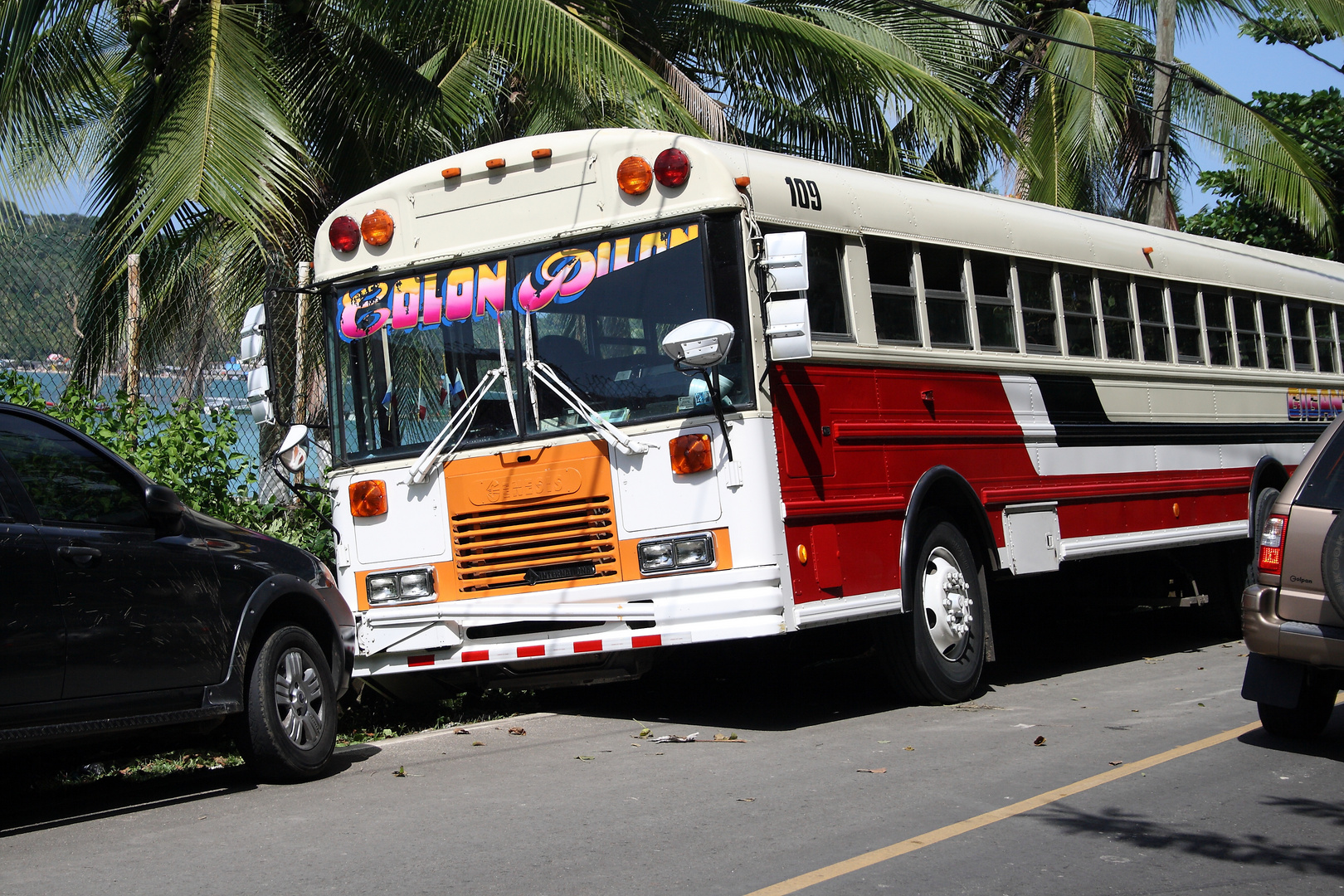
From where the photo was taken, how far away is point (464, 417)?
7.93 metres

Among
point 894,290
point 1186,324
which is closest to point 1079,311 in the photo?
point 1186,324

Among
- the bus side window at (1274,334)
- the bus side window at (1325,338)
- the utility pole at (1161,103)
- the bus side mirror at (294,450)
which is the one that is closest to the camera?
the bus side mirror at (294,450)

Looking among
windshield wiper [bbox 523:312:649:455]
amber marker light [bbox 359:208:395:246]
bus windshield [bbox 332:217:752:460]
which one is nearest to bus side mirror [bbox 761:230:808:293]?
bus windshield [bbox 332:217:752:460]

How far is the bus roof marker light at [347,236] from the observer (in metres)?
8.42

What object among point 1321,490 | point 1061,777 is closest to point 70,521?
point 1061,777

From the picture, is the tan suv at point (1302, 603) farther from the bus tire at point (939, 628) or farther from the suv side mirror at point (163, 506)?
the suv side mirror at point (163, 506)

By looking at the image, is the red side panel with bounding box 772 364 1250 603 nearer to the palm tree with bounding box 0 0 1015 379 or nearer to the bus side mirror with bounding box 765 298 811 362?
the bus side mirror with bounding box 765 298 811 362

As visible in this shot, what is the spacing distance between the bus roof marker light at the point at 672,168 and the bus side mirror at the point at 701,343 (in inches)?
36.4

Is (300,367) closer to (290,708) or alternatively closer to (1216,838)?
(290,708)

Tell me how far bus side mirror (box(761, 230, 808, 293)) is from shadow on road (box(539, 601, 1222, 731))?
2.36 metres

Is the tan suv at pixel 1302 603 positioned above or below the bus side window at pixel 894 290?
below

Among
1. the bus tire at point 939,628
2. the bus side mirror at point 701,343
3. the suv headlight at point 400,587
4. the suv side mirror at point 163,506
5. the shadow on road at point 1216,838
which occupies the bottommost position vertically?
the shadow on road at point 1216,838

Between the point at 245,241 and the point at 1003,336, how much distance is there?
684 centimetres

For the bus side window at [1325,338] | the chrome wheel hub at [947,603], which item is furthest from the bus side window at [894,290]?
the bus side window at [1325,338]
